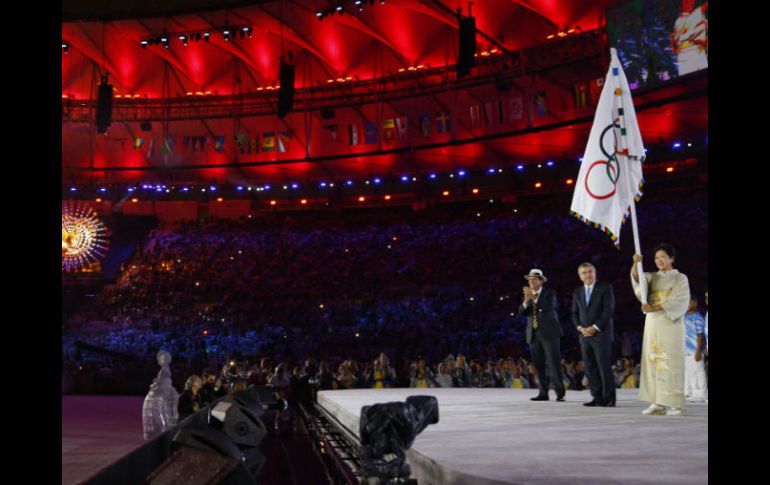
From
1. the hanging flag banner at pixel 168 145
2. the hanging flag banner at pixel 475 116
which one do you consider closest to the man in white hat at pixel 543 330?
the hanging flag banner at pixel 475 116

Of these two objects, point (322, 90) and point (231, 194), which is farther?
point (231, 194)

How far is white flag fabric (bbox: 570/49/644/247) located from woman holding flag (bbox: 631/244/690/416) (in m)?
0.74

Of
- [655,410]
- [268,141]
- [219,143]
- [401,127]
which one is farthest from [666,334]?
[219,143]

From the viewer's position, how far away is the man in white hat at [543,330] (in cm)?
876

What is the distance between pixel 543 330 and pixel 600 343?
4.52 feet

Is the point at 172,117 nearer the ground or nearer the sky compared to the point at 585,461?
nearer the sky

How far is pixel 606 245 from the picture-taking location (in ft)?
83.8

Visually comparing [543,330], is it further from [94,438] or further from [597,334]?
[94,438]

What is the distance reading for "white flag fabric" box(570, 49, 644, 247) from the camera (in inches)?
284

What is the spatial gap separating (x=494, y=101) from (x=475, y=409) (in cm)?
2432

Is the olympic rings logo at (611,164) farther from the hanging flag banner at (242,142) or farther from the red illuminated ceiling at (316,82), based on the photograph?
the hanging flag banner at (242,142)

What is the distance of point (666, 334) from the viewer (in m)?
6.55
